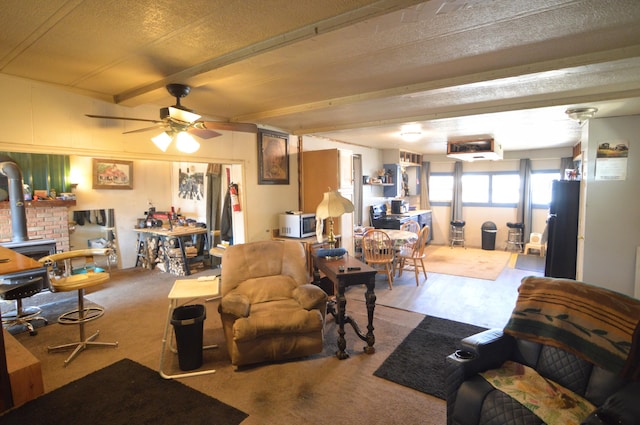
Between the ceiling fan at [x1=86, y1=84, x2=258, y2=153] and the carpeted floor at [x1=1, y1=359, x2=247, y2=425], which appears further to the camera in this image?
the ceiling fan at [x1=86, y1=84, x2=258, y2=153]

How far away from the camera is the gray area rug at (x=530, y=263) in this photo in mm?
6195

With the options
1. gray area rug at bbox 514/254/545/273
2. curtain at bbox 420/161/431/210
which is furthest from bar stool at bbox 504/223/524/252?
curtain at bbox 420/161/431/210

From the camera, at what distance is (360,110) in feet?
13.0

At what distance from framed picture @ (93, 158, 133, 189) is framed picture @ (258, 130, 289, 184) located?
3.22m

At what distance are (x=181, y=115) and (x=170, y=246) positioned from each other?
3.56 metres

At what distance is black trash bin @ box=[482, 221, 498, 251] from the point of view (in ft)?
26.1

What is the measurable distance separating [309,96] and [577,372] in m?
3.06

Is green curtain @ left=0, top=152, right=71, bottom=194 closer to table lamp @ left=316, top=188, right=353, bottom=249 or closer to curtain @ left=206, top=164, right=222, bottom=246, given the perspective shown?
curtain @ left=206, top=164, right=222, bottom=246

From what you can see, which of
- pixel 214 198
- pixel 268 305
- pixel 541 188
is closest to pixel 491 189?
pixel 541 188

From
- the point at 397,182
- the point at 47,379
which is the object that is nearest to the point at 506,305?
the point at 397,182

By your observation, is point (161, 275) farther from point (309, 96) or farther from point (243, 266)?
point (309, 96)

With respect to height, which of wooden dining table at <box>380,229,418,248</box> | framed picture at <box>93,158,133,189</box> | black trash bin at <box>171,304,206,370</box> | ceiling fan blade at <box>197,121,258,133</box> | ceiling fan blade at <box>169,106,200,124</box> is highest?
ceiling fan blade at <box>169,106,200,124</box>

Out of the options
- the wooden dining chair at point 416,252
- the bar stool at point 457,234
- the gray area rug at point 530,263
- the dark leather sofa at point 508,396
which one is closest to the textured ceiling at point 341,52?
the dark leather sofa at point 508,396

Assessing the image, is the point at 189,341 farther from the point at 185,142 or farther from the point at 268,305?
the point at 185,142
